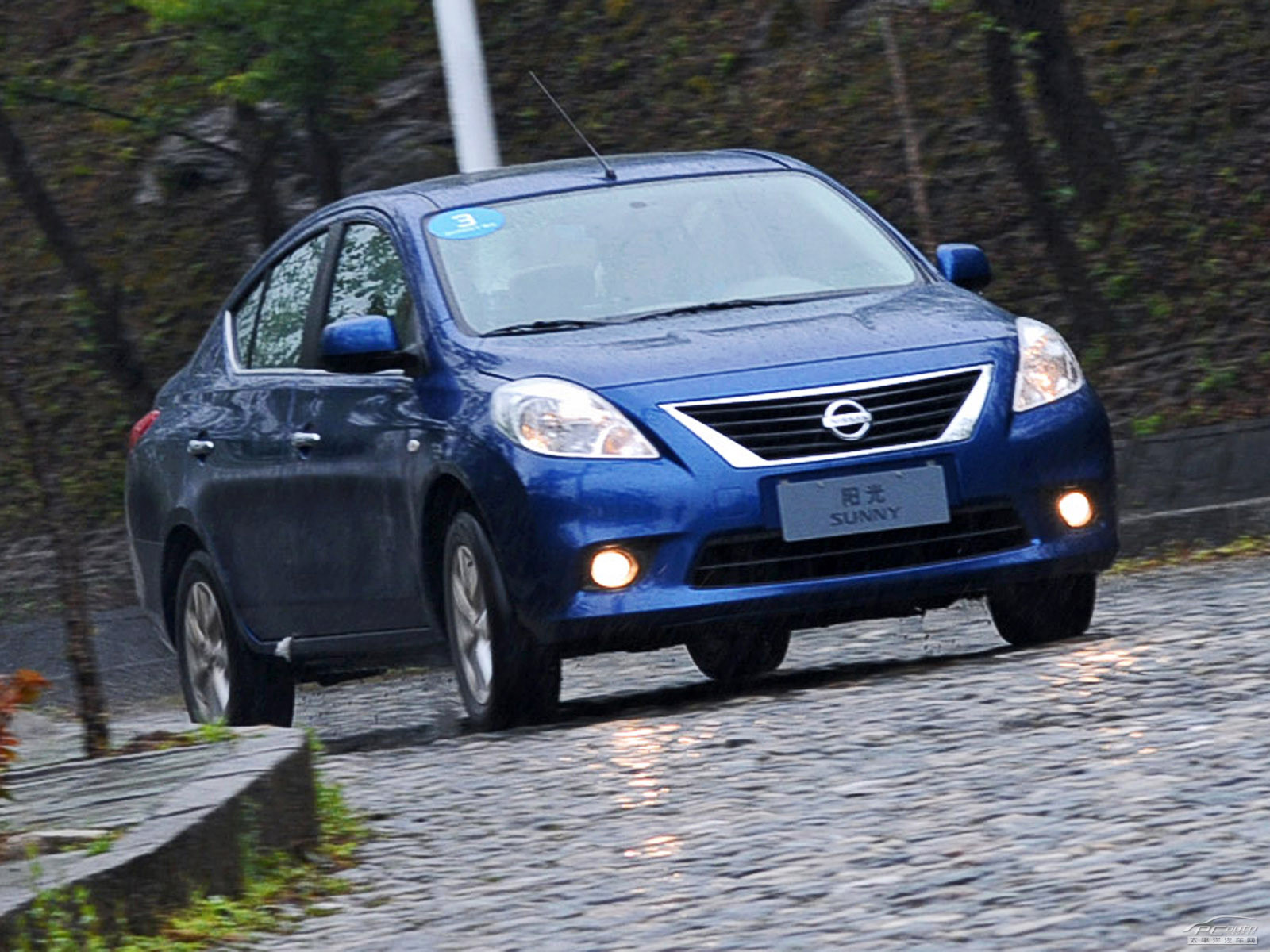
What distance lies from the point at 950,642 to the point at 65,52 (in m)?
13.6

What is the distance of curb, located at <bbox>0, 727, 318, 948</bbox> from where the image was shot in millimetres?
5098

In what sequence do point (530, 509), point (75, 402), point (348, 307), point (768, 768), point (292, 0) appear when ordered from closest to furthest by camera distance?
point (768, 768)
point (530, 509)
point (348, 307)
point (292, 0)
point (75, 402)

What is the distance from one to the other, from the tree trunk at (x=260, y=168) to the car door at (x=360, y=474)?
7.55 metres

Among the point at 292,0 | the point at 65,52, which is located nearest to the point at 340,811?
the point at 292,0

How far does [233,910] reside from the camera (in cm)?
539

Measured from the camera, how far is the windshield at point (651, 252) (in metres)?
8.48

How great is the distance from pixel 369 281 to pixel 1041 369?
2176 mm

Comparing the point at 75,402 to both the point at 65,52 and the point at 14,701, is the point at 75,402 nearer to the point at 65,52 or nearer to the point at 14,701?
the point at 65,52

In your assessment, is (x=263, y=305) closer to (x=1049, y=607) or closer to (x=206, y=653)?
(x=206, y=653)

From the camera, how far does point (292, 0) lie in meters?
14.7

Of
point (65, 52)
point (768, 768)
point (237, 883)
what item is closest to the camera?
point (237, 883)

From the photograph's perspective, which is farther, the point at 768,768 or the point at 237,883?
the point at 768,768

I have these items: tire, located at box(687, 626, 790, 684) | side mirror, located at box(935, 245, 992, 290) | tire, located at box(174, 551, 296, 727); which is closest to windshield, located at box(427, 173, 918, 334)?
side mirror, located at box(935, 245, 992, 290)

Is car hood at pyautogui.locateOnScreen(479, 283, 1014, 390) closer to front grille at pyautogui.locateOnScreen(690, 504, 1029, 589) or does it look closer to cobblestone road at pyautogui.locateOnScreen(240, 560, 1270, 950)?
front grille at pyautogui.locateOnScreen(690, 504, 1029, 589)
